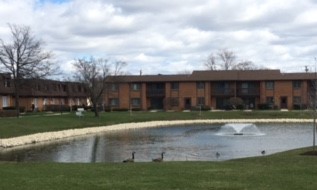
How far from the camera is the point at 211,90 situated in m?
88.3

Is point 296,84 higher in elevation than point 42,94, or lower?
higher

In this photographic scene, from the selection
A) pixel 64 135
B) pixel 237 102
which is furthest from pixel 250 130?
pixel 237 102

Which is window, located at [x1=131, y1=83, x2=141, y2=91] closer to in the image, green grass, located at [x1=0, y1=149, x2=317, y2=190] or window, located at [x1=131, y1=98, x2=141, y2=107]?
window, located at [x1=131, y1=98, x2=141, y2=107]

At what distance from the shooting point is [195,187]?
41.7 ft

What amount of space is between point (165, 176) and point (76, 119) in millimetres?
43398

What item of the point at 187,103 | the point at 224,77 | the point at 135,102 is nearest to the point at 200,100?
the point at 187,103

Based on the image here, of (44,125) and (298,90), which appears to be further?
(298,90)

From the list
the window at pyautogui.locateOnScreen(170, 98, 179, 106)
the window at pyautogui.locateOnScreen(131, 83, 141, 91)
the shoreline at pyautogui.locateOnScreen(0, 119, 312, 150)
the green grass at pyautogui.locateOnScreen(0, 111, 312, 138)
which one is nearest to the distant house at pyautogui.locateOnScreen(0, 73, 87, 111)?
the green grass at pyautogui.locateOnScreen(0, 111, 312, 138)

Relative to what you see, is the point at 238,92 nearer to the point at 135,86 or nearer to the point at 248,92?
the point at 248,92

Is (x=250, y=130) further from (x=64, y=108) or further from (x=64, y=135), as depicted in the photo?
(x=64, y=108)

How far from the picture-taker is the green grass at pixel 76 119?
42.8 m

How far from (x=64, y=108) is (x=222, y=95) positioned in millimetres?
26318

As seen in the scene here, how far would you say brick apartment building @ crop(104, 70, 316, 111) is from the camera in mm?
85000

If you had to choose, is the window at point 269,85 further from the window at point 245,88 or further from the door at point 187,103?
the door at point 187,103
